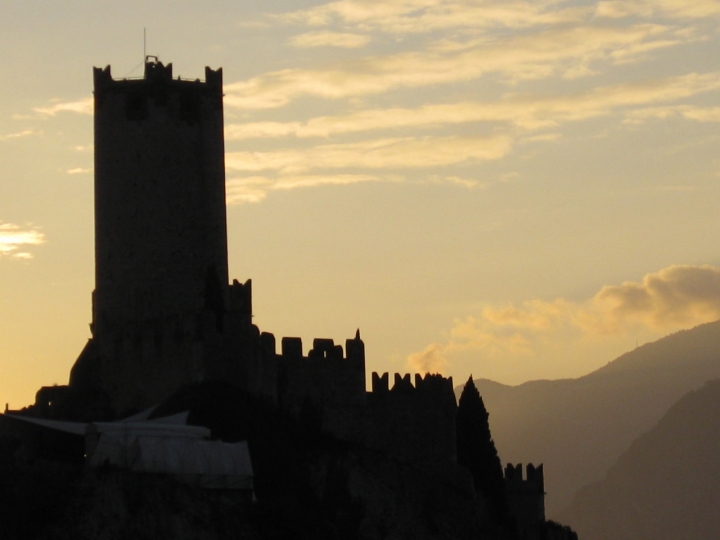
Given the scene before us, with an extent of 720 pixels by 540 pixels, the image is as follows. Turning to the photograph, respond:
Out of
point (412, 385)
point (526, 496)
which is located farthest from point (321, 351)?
point (526, 496)

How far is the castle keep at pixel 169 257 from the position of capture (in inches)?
2817

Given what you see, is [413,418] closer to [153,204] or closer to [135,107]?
[153,204]

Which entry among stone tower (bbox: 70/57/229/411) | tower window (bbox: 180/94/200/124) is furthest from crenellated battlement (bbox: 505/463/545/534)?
tower window (bbox: 180/94/200/124)

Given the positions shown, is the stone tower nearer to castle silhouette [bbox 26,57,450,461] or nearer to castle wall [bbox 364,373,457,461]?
castle silhouette [bbox 26,57,450,461]

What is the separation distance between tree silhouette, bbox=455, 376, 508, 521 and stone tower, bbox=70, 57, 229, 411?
1350 centimetres

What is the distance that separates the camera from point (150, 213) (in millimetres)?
72625

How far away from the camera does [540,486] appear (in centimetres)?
8662

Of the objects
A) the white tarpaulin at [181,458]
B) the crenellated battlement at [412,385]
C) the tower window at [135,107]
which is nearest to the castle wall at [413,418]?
the crenellated battlement at [412,385]

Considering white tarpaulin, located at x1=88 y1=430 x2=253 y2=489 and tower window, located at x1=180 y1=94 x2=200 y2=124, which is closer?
white tarpaulin, located at x1=88 y1=430 x2=253 y2=489

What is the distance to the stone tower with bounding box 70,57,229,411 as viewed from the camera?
7206 centimetres

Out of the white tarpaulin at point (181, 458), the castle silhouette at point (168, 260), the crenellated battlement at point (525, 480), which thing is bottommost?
the white tarpaulin at point (181, 458)

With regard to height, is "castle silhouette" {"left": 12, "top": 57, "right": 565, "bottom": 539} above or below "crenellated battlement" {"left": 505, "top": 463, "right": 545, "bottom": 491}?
above

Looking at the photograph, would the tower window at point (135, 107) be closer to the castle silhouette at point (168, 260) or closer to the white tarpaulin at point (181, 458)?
the castle silhouette at point (168, 260)

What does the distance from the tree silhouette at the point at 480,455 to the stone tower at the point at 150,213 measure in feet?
44.3
